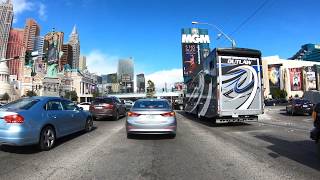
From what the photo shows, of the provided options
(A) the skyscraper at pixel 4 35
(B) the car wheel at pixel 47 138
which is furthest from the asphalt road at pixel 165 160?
(A) the skyscraper at pixel 4 35

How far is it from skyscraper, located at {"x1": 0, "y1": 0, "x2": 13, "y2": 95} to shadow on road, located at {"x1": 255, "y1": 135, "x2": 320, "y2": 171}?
139 m

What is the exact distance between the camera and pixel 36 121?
9.13 metres

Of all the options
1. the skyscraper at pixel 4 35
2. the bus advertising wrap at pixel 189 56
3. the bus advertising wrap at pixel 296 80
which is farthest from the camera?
the bus advertising wrap at pixel 296 80

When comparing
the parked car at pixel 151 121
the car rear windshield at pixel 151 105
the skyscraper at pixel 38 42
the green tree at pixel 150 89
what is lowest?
the parked car at pixel 151 121

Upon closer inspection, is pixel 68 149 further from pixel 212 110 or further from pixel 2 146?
pixel 212 110

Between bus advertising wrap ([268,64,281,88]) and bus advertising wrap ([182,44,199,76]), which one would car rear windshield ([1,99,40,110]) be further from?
bus advertising wrap ([268,64,281,88])

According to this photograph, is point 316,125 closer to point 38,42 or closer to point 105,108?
point 105,108

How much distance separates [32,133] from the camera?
29.2 feet

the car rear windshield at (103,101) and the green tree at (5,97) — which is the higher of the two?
the green tree at (5,97)

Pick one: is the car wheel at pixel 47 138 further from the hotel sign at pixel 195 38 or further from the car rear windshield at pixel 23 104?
the hotel sign at pixel 195 38

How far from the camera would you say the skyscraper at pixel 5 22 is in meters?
150

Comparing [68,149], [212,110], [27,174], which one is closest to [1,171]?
[27,174]

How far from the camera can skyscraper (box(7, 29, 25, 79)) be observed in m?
172

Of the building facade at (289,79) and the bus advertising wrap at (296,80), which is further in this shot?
the bus advertising wrap at (296,80)
